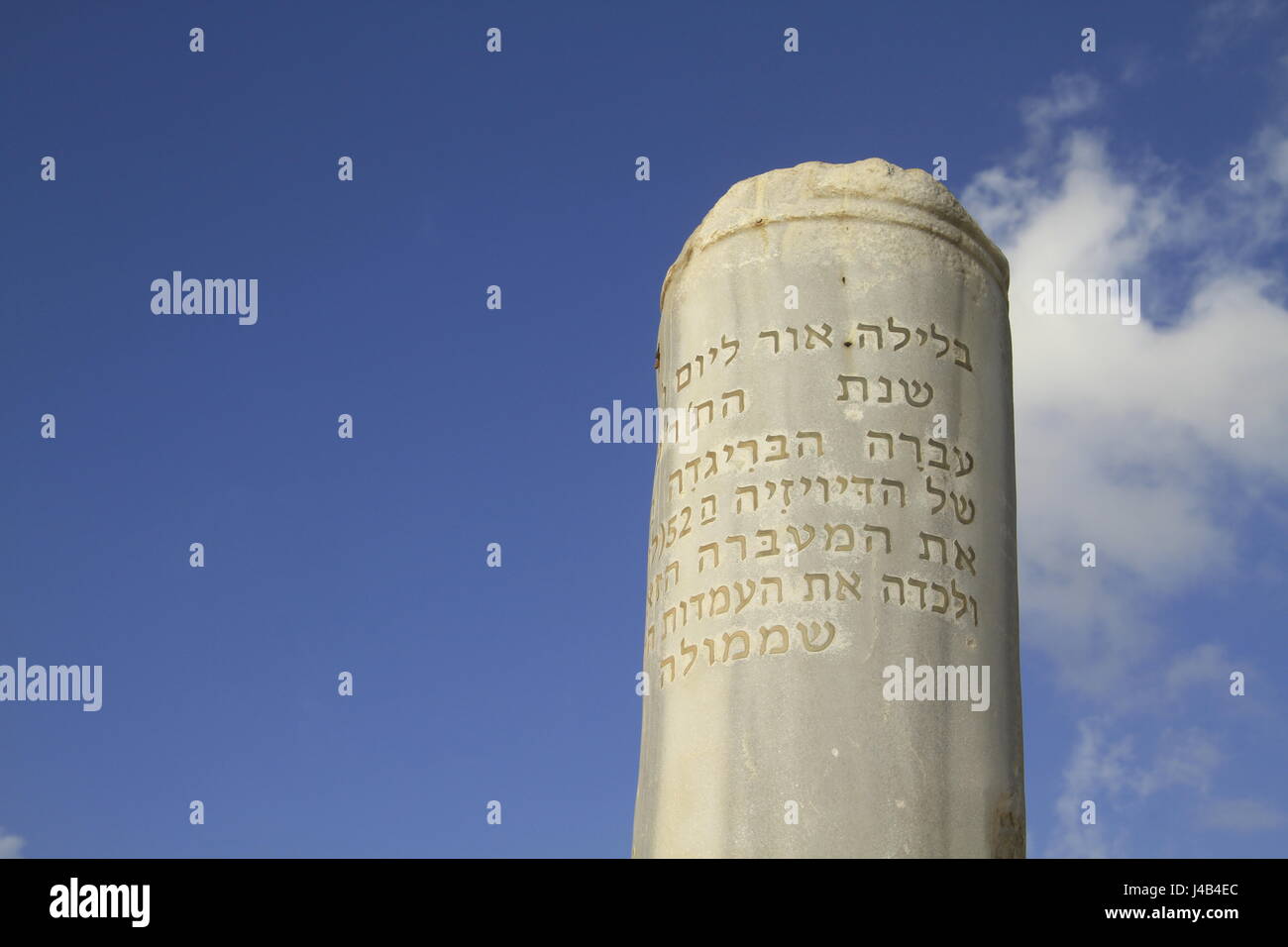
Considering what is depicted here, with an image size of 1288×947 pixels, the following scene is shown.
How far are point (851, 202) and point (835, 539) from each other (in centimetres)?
210

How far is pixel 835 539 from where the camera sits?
848 cm

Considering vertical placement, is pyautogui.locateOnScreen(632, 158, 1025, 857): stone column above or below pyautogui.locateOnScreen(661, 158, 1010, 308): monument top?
below

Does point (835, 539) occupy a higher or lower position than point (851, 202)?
lower

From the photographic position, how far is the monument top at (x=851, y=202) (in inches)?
366

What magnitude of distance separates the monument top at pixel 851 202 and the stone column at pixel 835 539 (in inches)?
0.6

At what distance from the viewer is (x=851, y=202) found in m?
9.30

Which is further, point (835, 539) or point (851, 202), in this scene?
point (851, 202)

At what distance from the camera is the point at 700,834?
825cm

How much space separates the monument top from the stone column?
2cm

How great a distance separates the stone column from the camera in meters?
8.10

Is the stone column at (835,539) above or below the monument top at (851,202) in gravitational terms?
below

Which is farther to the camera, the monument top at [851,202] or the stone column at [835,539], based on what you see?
the monument top at [851,202]
